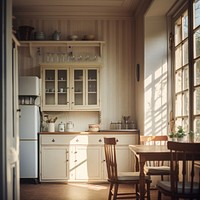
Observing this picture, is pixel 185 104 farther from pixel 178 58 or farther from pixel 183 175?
pixel 183 175

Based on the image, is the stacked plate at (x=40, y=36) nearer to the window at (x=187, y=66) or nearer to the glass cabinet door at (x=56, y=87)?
the glass cabinet door at (x=56, y=87)

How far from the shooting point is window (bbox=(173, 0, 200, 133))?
14.0 ft

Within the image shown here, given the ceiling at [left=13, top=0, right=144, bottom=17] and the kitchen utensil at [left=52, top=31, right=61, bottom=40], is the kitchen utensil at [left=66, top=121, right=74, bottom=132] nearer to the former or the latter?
the kitchen utensil at [left=52, top=31, right=61, bottom=40]

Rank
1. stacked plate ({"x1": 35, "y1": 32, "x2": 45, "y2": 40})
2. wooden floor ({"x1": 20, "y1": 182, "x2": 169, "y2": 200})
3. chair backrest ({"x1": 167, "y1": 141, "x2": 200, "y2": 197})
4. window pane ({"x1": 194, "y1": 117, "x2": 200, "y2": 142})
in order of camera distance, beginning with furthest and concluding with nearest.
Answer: stacked plate ({"x1": 35, "y1": 32, "x2": 45, "y2": 40}) → wooden floor ({"x1": 20, "y1": 182, "x2": 169, "y2": 200}) → window pane ({"x1": 194, "y1": 117, "x2": 200, "y2": 142}) → chair backrest ({"x1": 167, "y1": 141, "x2": 200, "y2": 197})

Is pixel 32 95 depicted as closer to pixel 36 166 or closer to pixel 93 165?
pixel 36 166

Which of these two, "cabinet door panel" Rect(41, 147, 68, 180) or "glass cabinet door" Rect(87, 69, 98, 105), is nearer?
"cabinet door panel" Rect(41, 147, 68, 180)

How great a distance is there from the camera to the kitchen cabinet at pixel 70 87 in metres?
6.32

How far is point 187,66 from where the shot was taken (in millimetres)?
4723

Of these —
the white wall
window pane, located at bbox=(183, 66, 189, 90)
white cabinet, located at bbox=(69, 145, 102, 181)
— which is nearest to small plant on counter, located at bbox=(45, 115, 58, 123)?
white cabinet, located at bbox=(69, 145, 102, 181)

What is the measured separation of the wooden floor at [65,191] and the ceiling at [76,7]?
9.67 feet

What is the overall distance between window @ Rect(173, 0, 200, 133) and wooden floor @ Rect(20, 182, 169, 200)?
48.4 inches

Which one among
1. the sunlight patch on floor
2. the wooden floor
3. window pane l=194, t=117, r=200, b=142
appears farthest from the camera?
the sunlight patch on floor

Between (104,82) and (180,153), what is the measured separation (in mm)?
3393

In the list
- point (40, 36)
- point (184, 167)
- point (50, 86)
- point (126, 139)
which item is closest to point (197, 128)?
point (184, 167)
